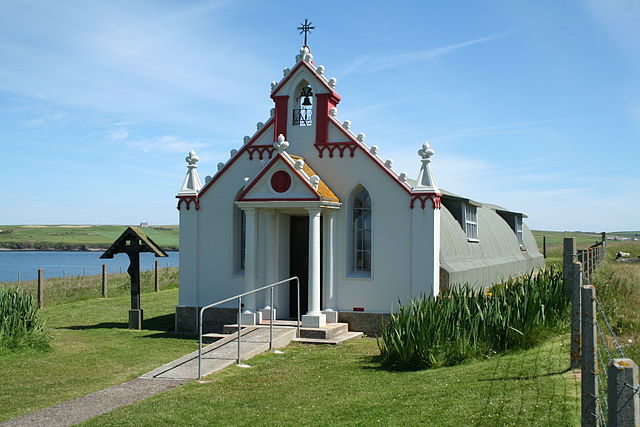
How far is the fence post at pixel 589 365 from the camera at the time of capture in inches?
246

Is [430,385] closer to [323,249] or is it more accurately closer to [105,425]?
[105,425]

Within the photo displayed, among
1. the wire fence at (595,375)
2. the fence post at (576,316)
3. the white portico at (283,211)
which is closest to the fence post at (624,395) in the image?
the wire fence at (595,375)

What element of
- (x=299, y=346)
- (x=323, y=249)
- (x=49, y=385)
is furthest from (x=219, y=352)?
(x=323, y=249)

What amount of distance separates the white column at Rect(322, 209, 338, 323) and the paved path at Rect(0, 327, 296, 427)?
5.23 ft

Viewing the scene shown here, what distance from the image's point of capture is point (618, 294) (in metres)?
15.0

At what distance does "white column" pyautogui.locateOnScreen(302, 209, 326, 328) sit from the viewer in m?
16.6

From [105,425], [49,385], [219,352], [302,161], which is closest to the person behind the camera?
[105,425]

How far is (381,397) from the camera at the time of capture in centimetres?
955

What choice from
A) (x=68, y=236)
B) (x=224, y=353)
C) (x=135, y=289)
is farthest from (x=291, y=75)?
(x=68, y=236)

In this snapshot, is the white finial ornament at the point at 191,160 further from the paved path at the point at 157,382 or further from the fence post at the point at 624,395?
the fence post at the point at 624,395

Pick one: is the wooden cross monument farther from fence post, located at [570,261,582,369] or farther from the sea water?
the sea water

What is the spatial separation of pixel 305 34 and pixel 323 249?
5.96 m

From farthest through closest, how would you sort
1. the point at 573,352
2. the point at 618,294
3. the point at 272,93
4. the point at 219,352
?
the point at 272,93, the point at 618,294, the point at 219,352, the point at 573,352

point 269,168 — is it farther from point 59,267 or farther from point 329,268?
point 59,267
